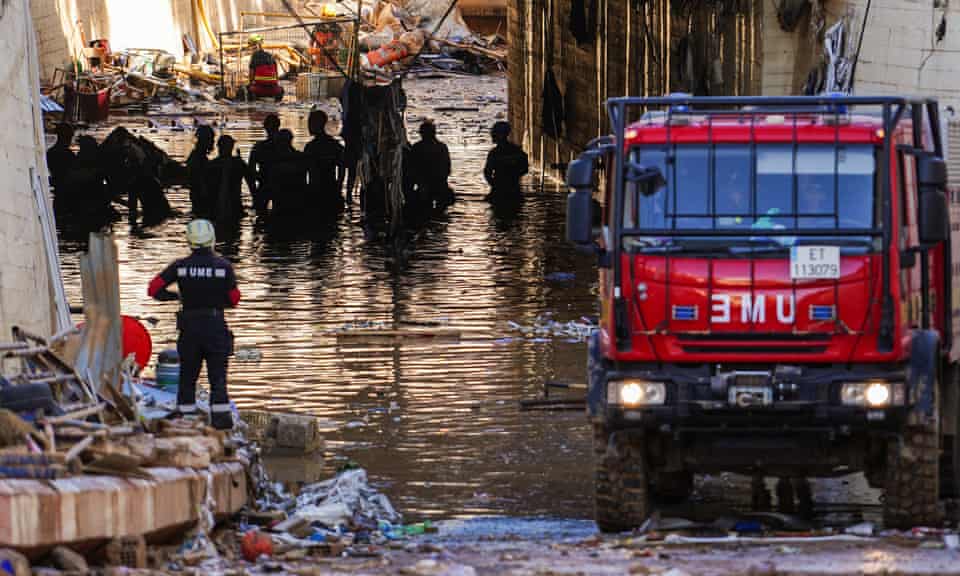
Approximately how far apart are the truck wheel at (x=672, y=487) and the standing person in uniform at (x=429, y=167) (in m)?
17.2

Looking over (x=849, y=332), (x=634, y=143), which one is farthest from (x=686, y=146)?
(x=849, y=332)

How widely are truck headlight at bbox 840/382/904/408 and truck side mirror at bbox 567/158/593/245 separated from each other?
1552mm

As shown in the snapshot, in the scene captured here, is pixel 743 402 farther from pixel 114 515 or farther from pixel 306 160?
pixel 306 160

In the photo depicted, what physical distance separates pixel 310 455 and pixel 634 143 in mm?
3870

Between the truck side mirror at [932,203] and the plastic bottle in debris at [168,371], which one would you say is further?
the plastic bottle in debris at [168,371]

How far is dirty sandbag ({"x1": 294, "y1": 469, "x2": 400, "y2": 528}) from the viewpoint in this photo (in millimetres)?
11203

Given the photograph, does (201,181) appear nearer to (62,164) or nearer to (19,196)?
(62,164)

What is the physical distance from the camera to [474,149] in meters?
40.3

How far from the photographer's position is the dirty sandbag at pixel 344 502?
11.2 metres

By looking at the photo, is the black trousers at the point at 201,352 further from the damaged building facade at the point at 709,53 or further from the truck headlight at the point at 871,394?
the damaged building facade at the point at 709,53

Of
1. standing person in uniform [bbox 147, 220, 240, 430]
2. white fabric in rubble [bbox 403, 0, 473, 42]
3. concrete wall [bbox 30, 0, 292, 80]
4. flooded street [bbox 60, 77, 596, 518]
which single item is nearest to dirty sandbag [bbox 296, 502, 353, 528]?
flooded street [bbox 60, 77, 596, 518]

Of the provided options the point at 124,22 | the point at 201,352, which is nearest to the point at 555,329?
the point at 201,352

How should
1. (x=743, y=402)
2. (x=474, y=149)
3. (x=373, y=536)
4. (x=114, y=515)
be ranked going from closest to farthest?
(x=114, y=515)
(x=743, y=402)
(x=373, y=536)
(x=474, y=149)

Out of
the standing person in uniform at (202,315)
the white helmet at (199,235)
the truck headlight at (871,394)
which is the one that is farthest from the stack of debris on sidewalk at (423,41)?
the truck headlight at (871,394)
